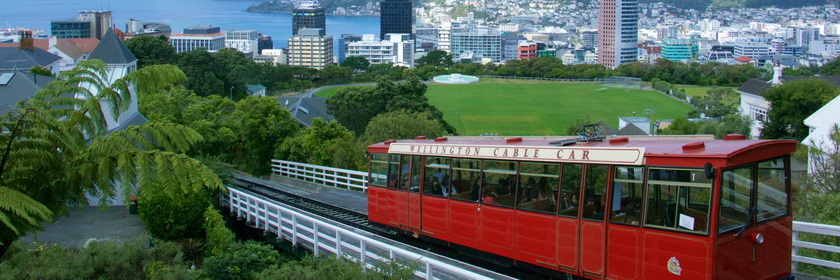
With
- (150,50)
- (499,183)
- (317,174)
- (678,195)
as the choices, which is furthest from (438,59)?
(678,195)

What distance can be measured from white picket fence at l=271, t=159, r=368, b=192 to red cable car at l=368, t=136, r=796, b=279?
32.3 feet

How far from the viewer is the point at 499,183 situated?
39.3ft

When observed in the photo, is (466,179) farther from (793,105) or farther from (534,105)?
(534,105)

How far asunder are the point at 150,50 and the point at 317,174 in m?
56.3

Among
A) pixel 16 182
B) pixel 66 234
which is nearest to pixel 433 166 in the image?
pixel 16 182

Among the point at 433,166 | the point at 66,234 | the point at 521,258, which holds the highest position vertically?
the point at 433,166

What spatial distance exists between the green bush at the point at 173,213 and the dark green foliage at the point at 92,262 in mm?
7510

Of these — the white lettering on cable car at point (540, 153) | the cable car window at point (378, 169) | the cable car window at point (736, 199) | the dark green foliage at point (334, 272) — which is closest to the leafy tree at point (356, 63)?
the cable car window at point (378, 169)

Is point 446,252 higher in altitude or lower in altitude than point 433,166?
lower

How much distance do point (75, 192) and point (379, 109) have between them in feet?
149

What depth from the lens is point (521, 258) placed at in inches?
455

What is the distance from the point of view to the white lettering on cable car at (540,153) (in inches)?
391

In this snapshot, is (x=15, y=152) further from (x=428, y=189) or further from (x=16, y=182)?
(x=428, y=189)

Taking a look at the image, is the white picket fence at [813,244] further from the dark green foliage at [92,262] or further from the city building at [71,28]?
the city building at [71,28]
